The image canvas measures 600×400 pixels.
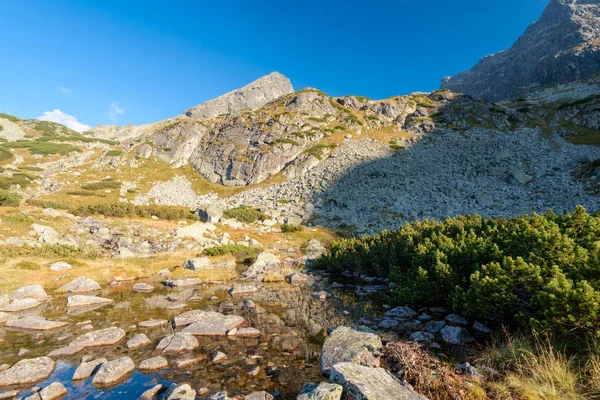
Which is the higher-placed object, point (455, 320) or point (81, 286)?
point (81, 286)

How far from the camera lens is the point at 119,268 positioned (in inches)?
918

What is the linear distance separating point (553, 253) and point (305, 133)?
80213mm

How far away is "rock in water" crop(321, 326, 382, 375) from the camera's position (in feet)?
29.0

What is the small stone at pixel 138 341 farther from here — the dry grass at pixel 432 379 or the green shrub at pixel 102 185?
the green shrub at pixel 102 185

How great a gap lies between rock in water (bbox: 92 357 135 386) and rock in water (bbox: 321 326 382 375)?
6098 millimetres

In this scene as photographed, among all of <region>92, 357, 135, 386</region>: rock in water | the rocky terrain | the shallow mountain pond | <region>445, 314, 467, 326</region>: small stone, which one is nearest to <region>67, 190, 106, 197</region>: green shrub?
the rocky terrain

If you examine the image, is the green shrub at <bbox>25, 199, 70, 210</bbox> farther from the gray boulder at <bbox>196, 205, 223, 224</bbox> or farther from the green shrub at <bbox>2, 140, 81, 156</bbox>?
the green shrub at <bbox>2, 140, 81, 156</bbox>

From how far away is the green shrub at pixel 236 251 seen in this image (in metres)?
30.1

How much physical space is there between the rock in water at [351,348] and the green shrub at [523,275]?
443cm

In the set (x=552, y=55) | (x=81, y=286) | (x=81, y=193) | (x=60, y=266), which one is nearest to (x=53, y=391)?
(x=81, y=286)

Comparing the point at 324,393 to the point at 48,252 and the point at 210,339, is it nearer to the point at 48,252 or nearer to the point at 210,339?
the point at 210,339

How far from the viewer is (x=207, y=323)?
12.5m

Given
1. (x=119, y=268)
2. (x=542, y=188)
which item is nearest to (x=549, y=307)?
(x=119, y=268)

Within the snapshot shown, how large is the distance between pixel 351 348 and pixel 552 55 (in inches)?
8190
